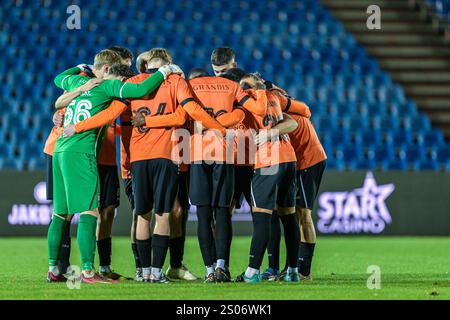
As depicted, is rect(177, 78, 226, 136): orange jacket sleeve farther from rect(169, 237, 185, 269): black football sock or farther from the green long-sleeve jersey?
rect(169, 237, 185, 269): black football sock

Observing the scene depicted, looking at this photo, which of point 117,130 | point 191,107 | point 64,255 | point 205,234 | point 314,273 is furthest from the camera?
point 314,273

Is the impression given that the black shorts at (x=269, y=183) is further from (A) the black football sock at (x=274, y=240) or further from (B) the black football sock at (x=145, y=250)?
(B) the black football sock at (x=145, y=250)

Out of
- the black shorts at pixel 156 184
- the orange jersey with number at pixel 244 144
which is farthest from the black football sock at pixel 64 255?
the orange jersey with number at pixel 244 144

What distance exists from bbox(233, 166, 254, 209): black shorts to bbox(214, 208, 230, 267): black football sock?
1.55ft

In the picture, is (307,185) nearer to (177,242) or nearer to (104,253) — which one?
(177,242)

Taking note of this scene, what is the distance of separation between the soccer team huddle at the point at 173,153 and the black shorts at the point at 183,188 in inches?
3.6

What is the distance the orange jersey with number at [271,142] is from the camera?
8938mm

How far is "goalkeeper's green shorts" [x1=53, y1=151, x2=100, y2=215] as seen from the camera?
342 inches

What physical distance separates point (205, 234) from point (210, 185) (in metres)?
0.45

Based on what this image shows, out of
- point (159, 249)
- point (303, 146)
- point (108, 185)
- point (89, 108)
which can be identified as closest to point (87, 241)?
point (159, 249)

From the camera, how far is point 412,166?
18.7m

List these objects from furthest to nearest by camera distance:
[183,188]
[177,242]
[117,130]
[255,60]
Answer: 1. [255,60]
2. [117,130]
3. [177,242]
4. [183,188]

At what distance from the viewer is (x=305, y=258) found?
374 inches
